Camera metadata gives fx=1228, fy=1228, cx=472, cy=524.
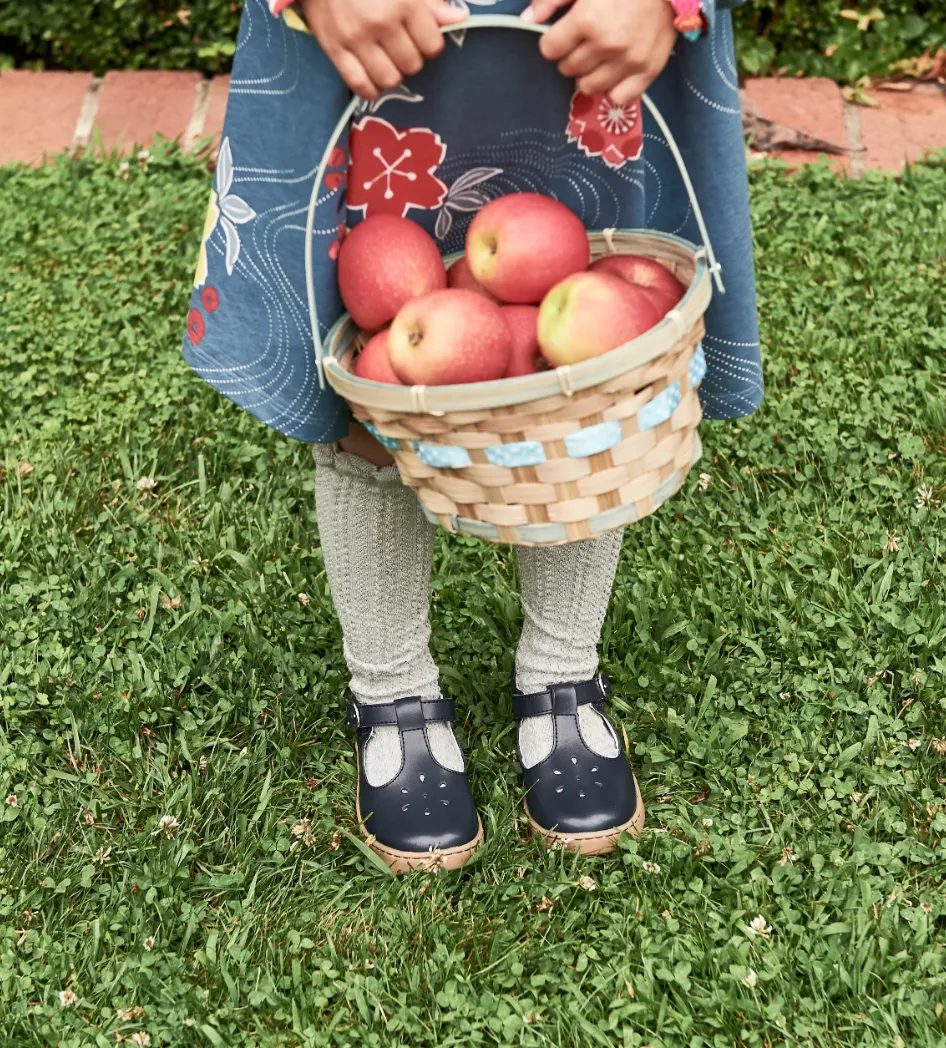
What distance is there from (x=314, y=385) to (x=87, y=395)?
149cm

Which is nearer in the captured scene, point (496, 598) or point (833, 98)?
point (496, 598)

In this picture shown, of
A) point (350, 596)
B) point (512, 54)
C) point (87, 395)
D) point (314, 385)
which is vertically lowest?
point (87, 395)

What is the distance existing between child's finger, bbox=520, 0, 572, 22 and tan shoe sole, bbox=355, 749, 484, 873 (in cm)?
119

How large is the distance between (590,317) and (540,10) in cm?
33

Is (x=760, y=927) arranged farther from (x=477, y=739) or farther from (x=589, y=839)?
(x=477, y=739)

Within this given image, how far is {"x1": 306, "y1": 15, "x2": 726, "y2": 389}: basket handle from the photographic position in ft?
4.24

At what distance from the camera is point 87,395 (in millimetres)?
2867

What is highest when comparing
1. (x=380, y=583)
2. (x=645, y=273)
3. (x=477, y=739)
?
(x=645, y=273)

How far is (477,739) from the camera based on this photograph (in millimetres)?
2107

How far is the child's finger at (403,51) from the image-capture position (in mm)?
1261

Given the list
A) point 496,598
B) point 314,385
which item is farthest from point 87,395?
point 314,385

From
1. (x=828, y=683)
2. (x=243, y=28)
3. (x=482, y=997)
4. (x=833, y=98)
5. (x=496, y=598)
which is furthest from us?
(x=833, y=98)

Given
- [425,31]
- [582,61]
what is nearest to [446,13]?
[425,31]

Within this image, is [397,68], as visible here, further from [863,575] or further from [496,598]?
[863,575]
